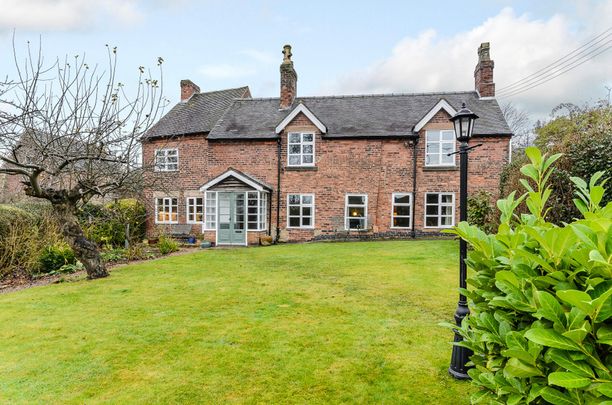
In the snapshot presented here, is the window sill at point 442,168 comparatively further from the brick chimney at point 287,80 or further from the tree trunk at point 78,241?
the tree trunk at point 78,241

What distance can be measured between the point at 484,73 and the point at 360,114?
7.19 metres

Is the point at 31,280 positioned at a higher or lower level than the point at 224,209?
lower

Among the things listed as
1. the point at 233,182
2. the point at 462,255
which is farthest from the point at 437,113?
the point at 462,255

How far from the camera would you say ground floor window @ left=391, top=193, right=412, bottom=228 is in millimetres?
18062

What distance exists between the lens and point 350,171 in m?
18.4

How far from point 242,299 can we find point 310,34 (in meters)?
11.2

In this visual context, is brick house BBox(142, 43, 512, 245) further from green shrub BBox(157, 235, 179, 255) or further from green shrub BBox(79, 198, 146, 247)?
green shrub BBox(157, 235, 179, 255)

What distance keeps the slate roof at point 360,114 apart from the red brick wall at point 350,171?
1.93 ft

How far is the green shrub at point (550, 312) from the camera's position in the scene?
1338 millimetres

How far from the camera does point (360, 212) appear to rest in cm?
1842

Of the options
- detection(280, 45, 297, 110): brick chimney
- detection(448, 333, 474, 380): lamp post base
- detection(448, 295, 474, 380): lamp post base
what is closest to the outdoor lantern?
detection(448, 295, 474, 380): lamp post base

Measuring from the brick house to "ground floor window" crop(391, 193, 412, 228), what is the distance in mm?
54

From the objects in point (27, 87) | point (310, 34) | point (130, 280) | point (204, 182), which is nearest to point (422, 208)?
point (310, 34)

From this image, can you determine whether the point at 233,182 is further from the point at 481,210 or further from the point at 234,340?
the point at 234,340
